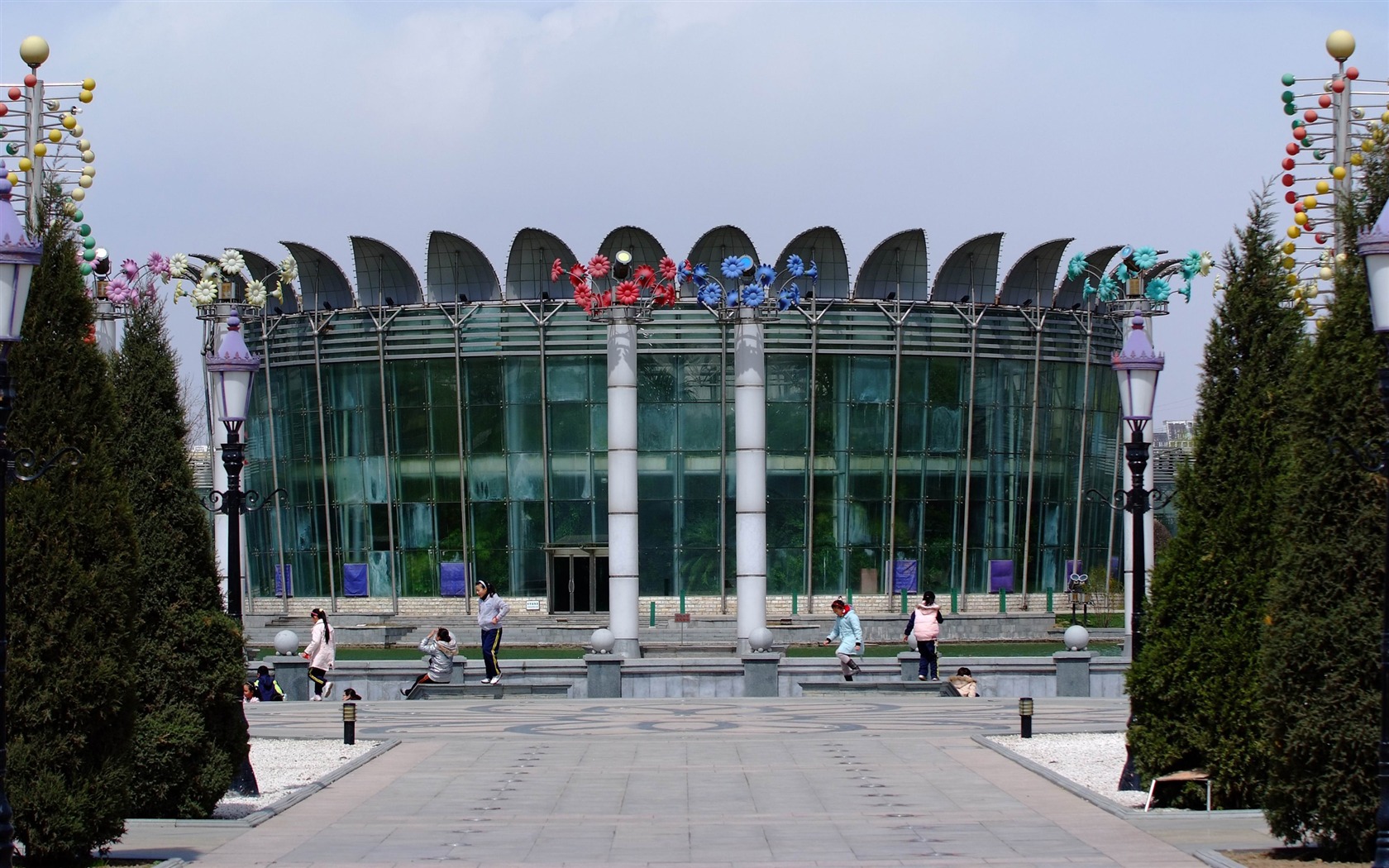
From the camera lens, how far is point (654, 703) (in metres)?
31.1

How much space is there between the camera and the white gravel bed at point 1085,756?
17703 millimetres

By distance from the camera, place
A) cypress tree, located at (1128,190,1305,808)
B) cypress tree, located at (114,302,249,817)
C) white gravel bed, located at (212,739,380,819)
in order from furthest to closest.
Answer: white gravel bed, located at (212,739,380,819) < cypress tree, located at (114,302,249,817) < cypress tree, located at (1128,190,1305,808)

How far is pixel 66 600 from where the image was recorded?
12.8 m

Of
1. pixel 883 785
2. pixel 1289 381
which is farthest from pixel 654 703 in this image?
pixel 1289 381

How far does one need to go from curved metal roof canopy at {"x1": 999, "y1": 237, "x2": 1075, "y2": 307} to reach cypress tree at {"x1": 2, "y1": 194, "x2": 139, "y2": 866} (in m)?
50.6

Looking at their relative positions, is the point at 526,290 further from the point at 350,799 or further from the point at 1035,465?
the point at 350,799

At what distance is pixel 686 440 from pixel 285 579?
15.6 meters

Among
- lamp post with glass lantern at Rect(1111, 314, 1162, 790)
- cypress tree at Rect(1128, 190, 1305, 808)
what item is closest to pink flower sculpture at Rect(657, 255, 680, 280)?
lamp post with glass lantern at Rect(1111, 314, 1162, 790)

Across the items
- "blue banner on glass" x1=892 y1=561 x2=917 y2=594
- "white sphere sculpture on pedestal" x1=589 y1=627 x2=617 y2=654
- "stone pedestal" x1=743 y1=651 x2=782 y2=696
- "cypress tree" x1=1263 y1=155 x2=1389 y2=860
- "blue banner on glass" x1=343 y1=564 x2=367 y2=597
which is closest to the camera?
"cypress tree" x1=1263 y1=155 x2=1389 y2=860

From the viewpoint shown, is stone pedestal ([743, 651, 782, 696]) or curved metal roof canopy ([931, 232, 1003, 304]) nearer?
stone pedestal ([743, 651, 782, 696])

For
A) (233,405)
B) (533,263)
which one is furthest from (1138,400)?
(533,263)

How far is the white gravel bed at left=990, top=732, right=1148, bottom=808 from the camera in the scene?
17.7 m

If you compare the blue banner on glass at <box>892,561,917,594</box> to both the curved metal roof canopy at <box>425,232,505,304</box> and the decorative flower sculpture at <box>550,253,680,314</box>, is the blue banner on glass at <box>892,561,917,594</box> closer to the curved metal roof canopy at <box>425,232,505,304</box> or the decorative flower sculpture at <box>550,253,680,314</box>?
the curved metal roof canopy at <box>425,232,505,304</box>

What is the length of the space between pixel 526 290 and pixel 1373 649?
50.2m
